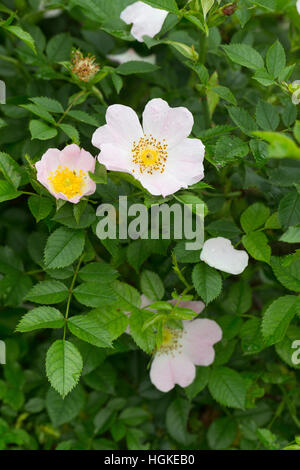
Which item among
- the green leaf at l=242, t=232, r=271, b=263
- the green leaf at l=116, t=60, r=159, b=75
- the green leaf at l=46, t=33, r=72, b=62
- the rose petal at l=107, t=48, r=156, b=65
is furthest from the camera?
the rose petal at l=107, t=48, r=156, b=65

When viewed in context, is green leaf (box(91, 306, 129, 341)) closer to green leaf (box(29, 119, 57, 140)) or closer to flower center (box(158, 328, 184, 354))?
flower center (box(158, 328, 184, 354))

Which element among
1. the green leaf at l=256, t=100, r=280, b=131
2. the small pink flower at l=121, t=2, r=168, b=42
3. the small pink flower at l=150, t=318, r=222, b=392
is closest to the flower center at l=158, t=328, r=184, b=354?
the small pink flower at l=150, t=318, r=222, b=392

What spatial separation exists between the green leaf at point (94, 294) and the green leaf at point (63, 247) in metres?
0.08

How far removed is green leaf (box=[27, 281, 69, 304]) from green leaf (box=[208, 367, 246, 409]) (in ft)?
1.29

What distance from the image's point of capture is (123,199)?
101 centimetres

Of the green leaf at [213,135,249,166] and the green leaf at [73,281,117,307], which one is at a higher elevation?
the green leaf at [213,135,249,166]

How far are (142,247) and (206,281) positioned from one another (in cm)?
17

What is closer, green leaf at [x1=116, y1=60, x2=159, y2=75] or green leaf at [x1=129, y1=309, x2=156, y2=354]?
green leaf at [x1=129, y1=309, x2=156, y2=354]

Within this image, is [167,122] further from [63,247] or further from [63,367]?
[63,367]

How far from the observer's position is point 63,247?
961 millimetres

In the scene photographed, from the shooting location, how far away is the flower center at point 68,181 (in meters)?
0.96

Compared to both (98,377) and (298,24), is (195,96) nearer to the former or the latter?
(298,24)

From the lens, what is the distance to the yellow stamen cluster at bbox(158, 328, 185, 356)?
1186 mm

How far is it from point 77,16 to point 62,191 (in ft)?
1.77
